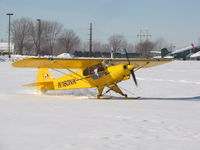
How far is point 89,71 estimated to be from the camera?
14.1 m

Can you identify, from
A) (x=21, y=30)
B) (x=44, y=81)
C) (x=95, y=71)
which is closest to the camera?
(x=95, y=71)

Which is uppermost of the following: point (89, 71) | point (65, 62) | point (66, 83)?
point (65, 62)

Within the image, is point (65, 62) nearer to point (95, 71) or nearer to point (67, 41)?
point (95, 71)

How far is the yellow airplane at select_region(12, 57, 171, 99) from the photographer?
12.9 meters

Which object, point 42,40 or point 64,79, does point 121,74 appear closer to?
point 64,79

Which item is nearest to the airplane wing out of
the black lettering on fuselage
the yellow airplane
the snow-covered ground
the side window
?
the yellow airplane

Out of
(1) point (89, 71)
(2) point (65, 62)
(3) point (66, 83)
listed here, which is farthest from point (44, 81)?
(1) point (89, 71)

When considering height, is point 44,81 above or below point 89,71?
→ below

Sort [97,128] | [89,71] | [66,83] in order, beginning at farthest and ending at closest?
1. [66,83]
2. [89,71]
3. [97,128]

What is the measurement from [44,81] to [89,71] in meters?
2.51

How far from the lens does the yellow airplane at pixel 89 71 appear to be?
1293cm

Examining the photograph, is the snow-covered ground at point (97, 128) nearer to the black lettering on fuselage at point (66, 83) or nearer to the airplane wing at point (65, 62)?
the airplane wing at point (65, 62)

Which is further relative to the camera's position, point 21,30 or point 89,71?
point 21,30

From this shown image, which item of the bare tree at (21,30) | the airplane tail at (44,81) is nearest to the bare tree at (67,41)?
the bare tree at (21,30)
